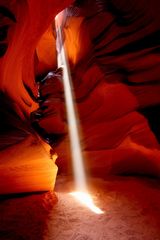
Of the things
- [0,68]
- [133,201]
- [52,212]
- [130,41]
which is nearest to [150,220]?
[133,201]

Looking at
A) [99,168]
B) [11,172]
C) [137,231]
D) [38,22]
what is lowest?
[99,168]

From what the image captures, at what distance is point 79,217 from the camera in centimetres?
539

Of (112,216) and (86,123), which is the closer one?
(112,216)

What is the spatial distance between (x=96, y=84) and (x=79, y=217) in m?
4.77

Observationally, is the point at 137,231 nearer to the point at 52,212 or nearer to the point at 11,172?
the point at 52,212

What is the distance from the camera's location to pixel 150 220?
209 inches

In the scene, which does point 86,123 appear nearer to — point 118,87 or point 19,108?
point 118,87

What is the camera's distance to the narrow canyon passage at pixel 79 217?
4.65m

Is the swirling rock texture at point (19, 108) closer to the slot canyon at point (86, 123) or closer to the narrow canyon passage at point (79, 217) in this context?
the slot canyon at point (86, 123)

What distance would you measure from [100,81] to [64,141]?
2.67 metres

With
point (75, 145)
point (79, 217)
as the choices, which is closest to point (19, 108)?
point (75, 145)

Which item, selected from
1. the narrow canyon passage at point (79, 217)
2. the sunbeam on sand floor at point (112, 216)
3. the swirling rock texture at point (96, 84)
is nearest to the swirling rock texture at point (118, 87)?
the swirling rock texture at point (96, 84)

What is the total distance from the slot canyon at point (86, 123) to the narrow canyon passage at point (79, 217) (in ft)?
0.07

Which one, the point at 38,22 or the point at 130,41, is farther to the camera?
the point at 130,41
